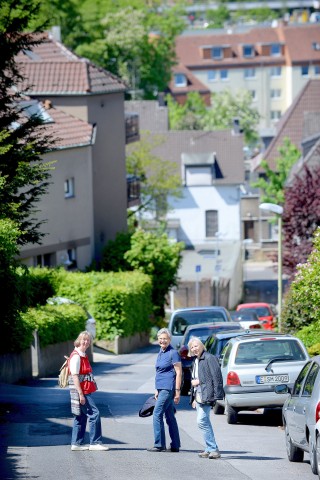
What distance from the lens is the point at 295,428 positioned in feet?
52.9

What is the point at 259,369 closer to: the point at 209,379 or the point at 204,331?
the point at 209,379

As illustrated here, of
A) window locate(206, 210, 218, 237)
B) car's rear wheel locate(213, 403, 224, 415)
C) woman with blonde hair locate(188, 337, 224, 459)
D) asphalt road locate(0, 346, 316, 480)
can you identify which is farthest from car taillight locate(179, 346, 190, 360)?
window locate(206, 210, 218, 237)

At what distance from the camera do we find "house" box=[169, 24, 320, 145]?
157000mm

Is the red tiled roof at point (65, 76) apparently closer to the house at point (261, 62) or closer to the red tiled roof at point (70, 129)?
the red tiled roof at point (70, 129)

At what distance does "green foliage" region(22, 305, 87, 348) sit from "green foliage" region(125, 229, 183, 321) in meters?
16.9

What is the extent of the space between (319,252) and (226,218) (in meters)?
75.8

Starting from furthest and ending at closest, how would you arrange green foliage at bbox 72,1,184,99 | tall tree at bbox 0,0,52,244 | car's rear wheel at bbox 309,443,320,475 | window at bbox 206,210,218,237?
1. window at bbox 206,210,218,237
2. green foliage at bbox 72,1,184,99
3. tall tree at bbox 0,0,52,244
4. car's rear wheel at bbox 309,443,320,475

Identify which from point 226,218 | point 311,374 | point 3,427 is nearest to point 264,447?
point 311,374

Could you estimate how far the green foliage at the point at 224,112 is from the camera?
13300cm

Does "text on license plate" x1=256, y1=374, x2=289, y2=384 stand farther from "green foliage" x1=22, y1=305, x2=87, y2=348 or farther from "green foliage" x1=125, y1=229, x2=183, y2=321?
"green foliage" x1=125, y1=229, x2=183, y2=321

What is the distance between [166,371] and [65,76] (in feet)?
133

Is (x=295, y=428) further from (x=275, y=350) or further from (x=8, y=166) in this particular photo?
(x=8, y=166)

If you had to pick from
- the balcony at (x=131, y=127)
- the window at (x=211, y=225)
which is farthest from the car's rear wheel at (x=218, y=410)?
the window at (x=211, y=225)

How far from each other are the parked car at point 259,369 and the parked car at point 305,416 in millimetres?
3071
